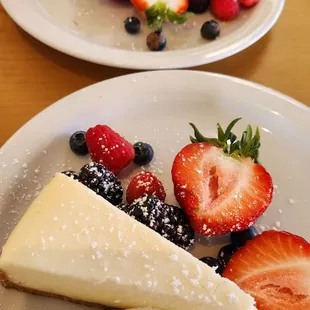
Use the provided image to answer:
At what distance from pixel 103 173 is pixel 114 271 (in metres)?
0.25

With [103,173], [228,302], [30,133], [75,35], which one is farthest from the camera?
[75,35]

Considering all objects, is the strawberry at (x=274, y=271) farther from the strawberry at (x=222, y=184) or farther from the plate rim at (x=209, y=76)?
the plate rim at (x=209, y=76)

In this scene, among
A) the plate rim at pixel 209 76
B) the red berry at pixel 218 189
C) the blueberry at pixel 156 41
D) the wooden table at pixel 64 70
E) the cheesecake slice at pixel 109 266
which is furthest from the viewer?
the blueberry at pixel 156 41

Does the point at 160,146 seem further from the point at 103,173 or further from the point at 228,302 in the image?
the point at 228,302

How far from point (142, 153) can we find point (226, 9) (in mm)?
675

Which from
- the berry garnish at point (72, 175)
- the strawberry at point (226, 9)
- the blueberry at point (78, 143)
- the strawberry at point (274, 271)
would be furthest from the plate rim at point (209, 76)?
the strawberry at point (274, 271)

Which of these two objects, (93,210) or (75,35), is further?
(75,35)

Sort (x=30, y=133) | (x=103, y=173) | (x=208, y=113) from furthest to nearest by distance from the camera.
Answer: (x=208, y=113) < (x=30, y=133) < (x=103, y=173)

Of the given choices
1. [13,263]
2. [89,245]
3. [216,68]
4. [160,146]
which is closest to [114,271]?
[89,245]

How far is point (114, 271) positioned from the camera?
1036 mm

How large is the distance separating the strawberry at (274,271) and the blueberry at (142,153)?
354 mm

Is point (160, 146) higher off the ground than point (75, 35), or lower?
lower

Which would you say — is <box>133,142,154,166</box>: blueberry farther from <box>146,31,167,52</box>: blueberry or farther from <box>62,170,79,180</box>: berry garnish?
<box>146,31,167,52</box>: blueberry

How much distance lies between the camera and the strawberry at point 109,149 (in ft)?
4.09
